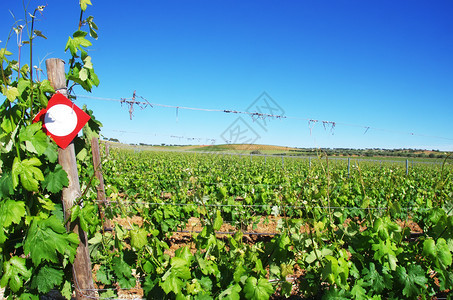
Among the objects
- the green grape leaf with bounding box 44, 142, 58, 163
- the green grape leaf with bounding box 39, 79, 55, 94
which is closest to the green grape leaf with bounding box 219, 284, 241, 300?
the green grape leaf with bounding box 44, 142, 58, 163

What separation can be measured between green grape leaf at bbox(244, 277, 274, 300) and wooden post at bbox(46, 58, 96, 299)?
1.20 meters

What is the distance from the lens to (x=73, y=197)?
6.64 ft

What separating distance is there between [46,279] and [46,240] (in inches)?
14.7

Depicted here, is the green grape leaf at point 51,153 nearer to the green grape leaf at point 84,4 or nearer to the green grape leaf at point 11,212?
the green grape leaf at point 11,212

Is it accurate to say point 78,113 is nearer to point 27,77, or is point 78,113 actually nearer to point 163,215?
point 27,77

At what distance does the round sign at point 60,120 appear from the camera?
1.89m

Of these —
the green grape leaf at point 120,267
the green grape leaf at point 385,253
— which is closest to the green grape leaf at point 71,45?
the green grape leaf at point 120,267

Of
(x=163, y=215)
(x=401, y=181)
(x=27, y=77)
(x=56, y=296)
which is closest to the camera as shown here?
(x=27, y=77)

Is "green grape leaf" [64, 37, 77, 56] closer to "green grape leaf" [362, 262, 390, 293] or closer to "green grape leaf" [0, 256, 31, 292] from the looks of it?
"green grape leaf" [0, 256, 31, 292]

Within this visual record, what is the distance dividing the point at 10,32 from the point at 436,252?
3155 millimetres

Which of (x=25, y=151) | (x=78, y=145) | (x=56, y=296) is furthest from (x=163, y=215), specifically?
(x=25, y=151)

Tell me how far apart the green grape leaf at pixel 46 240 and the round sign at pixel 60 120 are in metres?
0.58

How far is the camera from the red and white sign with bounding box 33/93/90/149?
1883 mm

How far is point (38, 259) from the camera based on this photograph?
1717 mm
